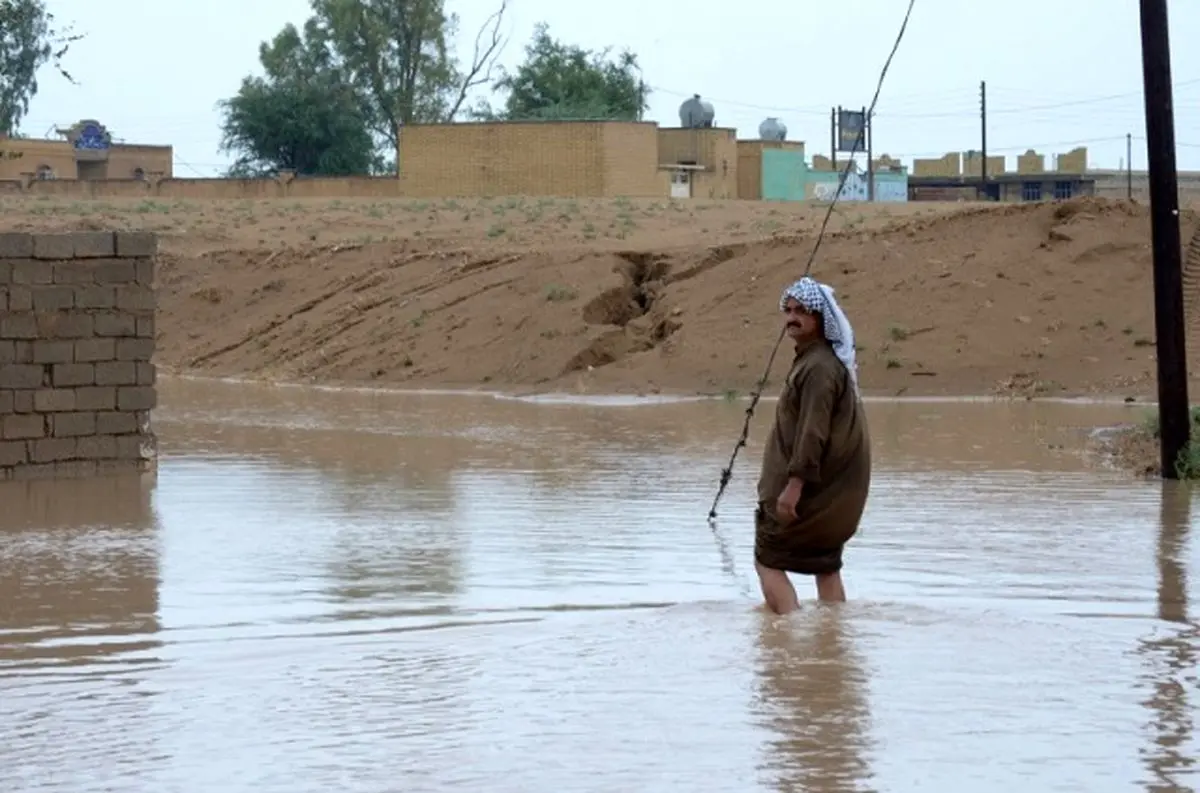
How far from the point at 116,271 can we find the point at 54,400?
1.12 metres

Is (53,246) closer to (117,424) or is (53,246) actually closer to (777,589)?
(117,424)

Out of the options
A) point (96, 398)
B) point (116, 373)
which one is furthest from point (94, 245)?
point (96, 398)

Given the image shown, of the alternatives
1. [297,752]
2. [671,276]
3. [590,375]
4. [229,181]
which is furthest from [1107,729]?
[229,181]

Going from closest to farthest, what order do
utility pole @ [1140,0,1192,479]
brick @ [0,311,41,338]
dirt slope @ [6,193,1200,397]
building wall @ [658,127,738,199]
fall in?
utility pole @ [1140,0,1192,479]
brick @ [0,311,41,338]
dirt slope @ [6,193,1200,397]
building wall @ [658,127,738,199]

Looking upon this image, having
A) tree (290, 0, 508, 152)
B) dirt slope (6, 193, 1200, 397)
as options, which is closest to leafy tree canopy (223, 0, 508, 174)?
tree (290, 0, 508, 152)

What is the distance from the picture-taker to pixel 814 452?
337 inches

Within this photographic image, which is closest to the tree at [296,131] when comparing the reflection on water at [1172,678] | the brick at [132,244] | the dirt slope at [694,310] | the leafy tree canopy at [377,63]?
the leafy tree canopy at [377,63]

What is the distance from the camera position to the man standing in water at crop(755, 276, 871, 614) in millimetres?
8609

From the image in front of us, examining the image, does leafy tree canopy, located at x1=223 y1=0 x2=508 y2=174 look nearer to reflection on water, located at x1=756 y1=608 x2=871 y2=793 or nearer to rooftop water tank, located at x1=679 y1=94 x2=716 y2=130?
rooftop water tank, located at x1=679 y1=94 x2=716 y2=130

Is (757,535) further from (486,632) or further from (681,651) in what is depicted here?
(486,632)

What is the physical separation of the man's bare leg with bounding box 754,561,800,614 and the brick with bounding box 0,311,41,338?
832 cm

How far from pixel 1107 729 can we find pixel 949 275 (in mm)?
21751

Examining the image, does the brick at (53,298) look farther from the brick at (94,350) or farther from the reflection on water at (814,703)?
the reflection on water at (814,703)

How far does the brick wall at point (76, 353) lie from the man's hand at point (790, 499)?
8.47m
